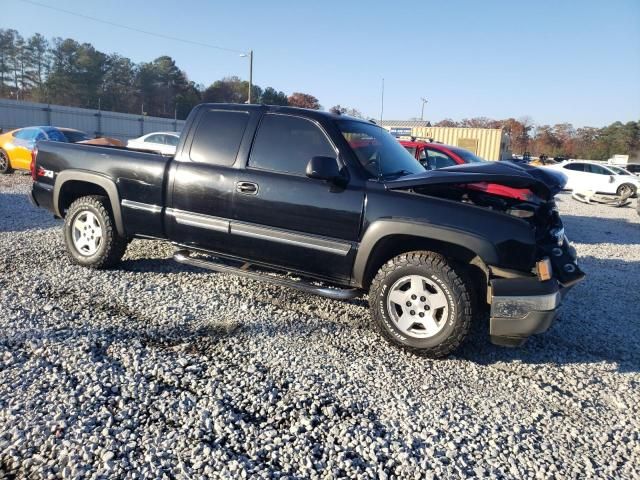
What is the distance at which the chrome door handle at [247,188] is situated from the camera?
4.21 metres

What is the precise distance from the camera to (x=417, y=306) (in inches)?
145

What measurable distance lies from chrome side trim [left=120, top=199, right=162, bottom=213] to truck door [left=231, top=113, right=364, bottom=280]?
0.92 meters

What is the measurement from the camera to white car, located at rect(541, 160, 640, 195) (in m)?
18.5

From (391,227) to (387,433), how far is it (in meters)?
1.57

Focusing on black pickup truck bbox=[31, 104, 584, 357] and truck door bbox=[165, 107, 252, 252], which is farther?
truck door bbox=[165, 107, 252, 252]

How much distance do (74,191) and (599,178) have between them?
19.6m

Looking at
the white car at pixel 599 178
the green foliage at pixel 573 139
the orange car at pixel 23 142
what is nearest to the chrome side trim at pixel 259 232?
the orange car at pixel 23 142

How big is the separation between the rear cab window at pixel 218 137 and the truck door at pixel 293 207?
0.75 feet

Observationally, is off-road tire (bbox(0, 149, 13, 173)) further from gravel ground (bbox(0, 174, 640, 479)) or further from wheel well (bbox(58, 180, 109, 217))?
gravel ground (bbox(0, 174, 640, 479))

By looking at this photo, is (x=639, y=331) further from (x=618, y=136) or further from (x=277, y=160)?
(x=618, y=136)

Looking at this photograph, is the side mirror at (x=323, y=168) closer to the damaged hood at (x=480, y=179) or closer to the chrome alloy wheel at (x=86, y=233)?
the damaged hood at (x=480, y=179)

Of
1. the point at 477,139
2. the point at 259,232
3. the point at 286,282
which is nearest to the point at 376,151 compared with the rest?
the point at 259,232

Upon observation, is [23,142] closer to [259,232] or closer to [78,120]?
[259,232]

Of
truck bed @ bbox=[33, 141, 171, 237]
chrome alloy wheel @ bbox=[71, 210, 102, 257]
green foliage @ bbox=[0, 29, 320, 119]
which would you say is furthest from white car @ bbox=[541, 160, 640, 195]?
green foliage @ bbox=[0, 29, 320, 119]
